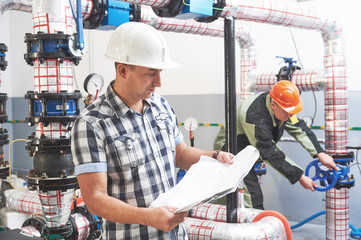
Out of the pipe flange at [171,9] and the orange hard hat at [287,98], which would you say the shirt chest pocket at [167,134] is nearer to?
the pipe flange at [171,9]

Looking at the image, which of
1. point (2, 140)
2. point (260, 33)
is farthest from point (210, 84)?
point (2, 140)

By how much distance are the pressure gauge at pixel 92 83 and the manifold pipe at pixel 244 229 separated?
3.57 ft

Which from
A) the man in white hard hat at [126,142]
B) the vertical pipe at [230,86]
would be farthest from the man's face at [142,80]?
the vertical pipe at [230,86]

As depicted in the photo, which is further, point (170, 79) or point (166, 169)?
point (170, 79)

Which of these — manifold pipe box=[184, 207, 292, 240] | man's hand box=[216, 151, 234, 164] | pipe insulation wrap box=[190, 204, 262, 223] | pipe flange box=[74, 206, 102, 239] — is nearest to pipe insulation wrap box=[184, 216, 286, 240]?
manifold pipe box=[184, 207, 292, 240]

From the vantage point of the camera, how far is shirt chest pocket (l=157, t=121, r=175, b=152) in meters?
1.85

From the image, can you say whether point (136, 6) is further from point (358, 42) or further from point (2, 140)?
point (358, 42)

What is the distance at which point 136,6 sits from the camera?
3270 mm

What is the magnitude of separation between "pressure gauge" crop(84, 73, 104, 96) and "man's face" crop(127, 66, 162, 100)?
4.42 ft

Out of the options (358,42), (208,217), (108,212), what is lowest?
(208,217)

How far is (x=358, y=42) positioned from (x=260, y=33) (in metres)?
1.15

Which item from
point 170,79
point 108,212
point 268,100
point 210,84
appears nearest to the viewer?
point 108,212

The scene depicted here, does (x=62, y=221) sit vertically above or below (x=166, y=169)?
below

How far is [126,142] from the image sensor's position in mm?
1693
